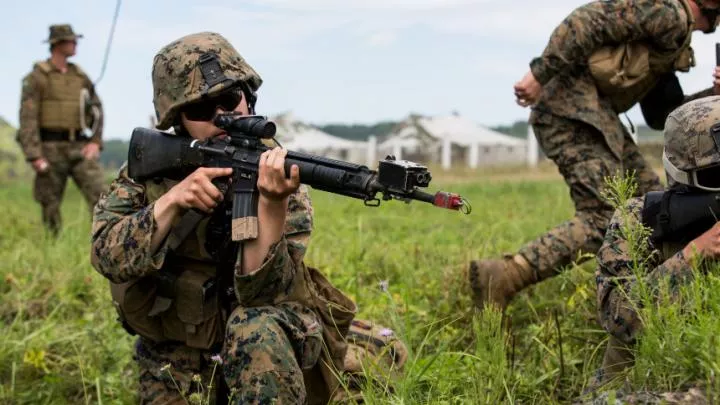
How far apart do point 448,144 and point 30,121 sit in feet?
88.0

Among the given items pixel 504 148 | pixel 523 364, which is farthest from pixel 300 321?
pixel 504 148

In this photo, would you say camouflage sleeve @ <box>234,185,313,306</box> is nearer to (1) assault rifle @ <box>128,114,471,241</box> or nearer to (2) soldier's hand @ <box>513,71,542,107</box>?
(1) assault rifle @ <box>128,114,471,241</box>

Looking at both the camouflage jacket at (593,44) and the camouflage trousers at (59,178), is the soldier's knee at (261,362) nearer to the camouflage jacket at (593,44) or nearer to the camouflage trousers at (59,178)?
the camouflage jacket at (593,44)

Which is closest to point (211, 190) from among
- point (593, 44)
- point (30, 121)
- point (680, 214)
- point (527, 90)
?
point (680, 214)

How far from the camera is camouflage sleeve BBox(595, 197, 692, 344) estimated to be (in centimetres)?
282

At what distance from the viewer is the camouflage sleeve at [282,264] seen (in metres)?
3.14

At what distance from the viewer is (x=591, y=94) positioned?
4648 mm

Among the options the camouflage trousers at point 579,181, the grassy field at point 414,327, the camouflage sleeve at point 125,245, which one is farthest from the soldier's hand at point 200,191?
the camouflage trousers at point 579,181

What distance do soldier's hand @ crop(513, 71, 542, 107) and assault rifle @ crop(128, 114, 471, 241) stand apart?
1.63 meters

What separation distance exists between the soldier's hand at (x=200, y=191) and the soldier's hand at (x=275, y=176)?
18 cm

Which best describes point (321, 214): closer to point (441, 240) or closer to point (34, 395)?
point (441, 240)

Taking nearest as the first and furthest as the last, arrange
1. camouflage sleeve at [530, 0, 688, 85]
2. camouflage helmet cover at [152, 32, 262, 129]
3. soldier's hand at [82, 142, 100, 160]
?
camouflage helmet cover at [152, 32, 262, 129], camouflage sleeve at [530, 0, 688, 85], soldier's hand at [82, 142, 100, 160]

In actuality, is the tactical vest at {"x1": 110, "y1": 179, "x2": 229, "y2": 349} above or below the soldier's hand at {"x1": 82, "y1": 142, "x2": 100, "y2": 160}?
above

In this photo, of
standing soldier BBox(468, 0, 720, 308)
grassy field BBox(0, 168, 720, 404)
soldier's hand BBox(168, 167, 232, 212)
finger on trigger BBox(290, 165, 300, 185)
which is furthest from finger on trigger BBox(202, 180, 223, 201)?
standing soldier BBox(468, 0, 720, 308)
